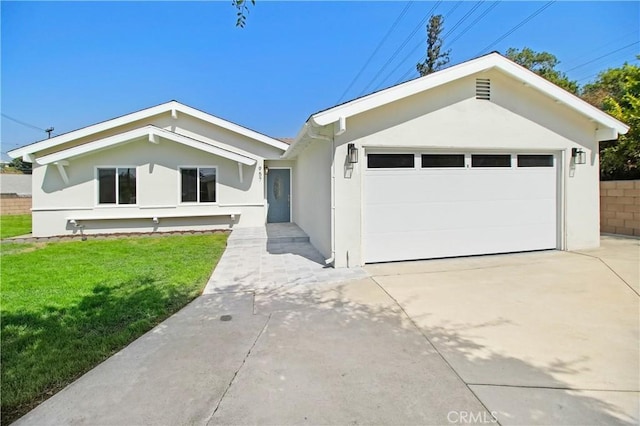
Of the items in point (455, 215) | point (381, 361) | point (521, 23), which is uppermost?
point (521, 23)

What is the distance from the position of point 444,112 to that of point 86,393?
746 cm

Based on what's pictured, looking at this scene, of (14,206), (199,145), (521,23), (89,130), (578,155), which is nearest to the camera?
(578,155)

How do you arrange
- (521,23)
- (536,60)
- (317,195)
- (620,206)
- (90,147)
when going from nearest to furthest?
(317,195) → (620,206) → (90,147) → (521,23) → (536,60)

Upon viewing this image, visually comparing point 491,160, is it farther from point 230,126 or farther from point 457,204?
point 230,126

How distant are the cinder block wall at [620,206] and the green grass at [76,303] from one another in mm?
11736

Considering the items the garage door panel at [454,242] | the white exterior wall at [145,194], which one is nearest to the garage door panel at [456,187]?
the garage door panel at [454,242]

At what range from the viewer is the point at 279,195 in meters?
14.2

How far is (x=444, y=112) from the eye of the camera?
7.03m

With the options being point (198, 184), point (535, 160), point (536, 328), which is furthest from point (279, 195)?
point (536, 328)

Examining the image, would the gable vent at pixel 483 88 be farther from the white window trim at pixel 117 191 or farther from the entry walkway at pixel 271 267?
the white window trim at pixel 117 191

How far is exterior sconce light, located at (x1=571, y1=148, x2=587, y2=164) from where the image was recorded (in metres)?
7.76

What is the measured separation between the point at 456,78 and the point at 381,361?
243 inches

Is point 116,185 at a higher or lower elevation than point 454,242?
higher

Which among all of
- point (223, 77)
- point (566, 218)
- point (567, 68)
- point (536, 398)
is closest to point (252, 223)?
point (223, 77)
